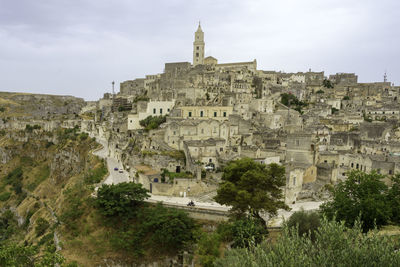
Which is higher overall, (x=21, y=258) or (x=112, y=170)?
(x=112, y=170)

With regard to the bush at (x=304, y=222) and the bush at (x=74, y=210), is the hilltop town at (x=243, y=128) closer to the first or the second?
the bush at (x=74, y=210)

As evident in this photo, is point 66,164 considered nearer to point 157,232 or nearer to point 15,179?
point 15,179

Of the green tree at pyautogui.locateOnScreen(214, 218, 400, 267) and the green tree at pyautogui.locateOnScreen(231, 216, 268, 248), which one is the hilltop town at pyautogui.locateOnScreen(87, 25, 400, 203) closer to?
the green tree at pyautogui.locateOnScreen(231, 216, 268, 248)

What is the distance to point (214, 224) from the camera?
2589 centimetres

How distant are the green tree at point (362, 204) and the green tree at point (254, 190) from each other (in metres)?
3.83

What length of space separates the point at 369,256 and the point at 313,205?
66.2 feet

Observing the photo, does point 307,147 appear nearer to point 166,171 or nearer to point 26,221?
point 166,171

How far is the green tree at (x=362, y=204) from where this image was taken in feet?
63.9

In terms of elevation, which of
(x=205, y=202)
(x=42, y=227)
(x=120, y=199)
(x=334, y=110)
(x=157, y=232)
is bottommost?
(x=42, y=227)

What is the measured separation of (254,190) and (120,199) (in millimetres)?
12676

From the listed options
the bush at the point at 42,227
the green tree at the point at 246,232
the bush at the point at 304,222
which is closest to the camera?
the green tree at the point at 246,232

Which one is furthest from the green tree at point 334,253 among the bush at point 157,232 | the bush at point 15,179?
the bush at point 15,179

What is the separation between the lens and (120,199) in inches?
1075

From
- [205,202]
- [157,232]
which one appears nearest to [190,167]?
[205,202]
